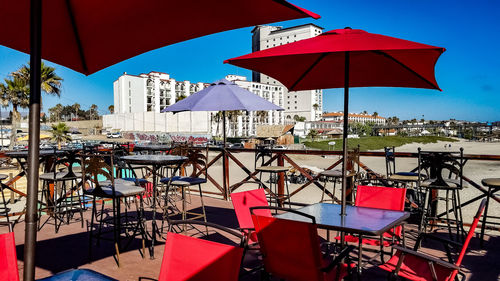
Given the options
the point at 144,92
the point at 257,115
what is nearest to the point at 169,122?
the point at 144,92

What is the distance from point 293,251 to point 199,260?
71 centimetres

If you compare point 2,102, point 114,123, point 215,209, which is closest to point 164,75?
point 114,123

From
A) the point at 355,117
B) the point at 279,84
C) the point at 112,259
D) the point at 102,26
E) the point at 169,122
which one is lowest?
the point at 112,259

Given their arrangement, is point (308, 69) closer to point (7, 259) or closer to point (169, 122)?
point (7, 259)

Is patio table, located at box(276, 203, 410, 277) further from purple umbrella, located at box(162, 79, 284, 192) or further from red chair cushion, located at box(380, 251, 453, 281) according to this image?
purple umbrella, located at box(162, 79, 284, 192)

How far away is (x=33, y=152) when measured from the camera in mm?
1439

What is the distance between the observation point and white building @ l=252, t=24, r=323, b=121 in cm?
11556

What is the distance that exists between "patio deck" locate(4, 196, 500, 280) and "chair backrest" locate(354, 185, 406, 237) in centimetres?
68

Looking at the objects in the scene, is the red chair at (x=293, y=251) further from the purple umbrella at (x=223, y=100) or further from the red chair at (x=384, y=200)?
the purple umbrella at (x=223, y=100)

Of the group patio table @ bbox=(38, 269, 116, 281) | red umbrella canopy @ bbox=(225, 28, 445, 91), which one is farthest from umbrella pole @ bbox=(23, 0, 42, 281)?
red umbrella canopy @ bbox=(225, 28, 445, 91)

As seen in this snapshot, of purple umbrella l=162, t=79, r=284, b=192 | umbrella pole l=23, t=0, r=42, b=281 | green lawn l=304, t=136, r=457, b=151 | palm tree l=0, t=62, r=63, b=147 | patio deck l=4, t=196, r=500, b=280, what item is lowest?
green lawn l=304, t=136, r=457, b=151

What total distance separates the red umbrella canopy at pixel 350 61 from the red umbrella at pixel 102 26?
26.1 inches

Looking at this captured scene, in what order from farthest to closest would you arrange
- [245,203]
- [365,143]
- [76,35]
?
[365,143] → [245,203] → [76,35]

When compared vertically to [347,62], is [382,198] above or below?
below
